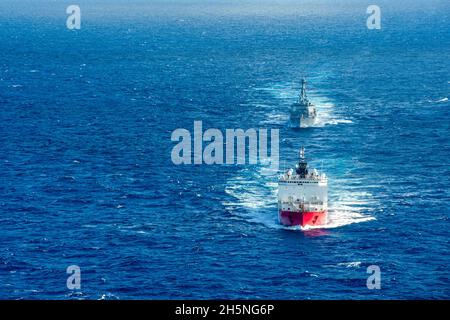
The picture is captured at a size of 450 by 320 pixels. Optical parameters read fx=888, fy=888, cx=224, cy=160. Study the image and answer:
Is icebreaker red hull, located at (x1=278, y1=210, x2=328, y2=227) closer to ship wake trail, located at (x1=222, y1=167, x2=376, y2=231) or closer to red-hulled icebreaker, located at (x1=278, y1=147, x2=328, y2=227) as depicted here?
red-hulled icebreaker, located at (x1=278, y1=147, x2=328, y2=227)

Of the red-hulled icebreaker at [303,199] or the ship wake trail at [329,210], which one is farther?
the ship wake trail at [329,210]

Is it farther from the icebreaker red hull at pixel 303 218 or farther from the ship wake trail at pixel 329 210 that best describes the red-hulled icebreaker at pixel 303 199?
the ship wake trail at pixel 329 210

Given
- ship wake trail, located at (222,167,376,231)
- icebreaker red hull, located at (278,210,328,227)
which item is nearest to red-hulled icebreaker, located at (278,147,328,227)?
icebreaker red hull, located at (278,210,328,227)

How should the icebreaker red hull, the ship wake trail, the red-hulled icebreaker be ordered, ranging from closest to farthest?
the icebreaker red hull < the red-hulled icebreaker < the ship wake trail

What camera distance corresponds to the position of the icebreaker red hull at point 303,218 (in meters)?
180

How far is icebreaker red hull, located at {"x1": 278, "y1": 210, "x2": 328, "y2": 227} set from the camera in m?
180

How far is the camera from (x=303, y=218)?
7077 inches

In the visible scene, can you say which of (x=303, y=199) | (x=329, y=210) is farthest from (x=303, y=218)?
(x=329, y=210)

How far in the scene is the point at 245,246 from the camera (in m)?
169

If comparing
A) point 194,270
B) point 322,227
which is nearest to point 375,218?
point 322,227

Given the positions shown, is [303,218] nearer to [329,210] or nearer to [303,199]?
[303,199]

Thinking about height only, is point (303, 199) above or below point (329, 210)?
above

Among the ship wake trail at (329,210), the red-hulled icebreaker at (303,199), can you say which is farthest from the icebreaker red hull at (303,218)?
the ship wake trail at (329,210)
